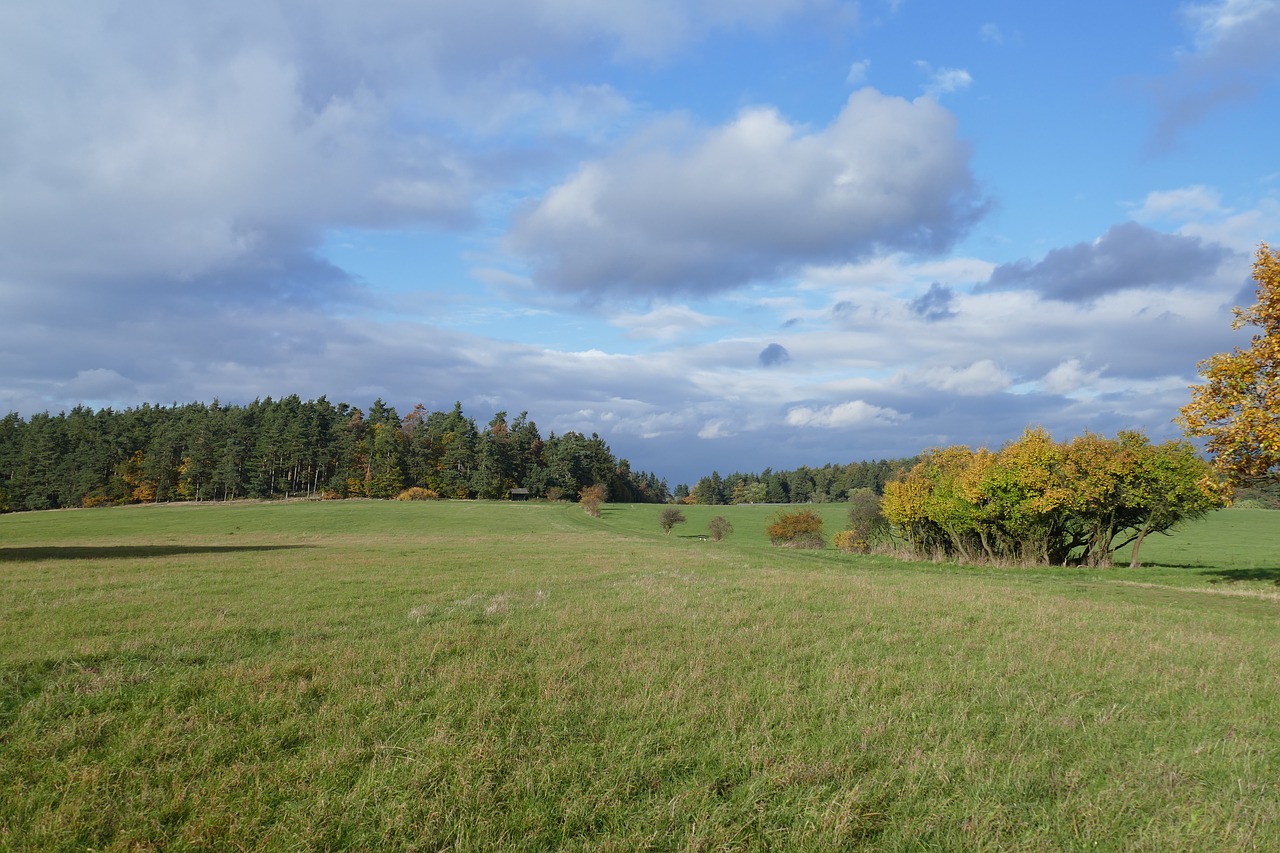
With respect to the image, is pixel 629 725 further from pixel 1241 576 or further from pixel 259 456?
pixel 259 456

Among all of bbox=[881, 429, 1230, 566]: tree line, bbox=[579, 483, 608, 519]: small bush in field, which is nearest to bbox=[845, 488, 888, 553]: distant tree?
bbox=[881, 429, 1230, 566]: tree line

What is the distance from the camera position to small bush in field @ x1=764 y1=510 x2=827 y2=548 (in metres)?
64.9

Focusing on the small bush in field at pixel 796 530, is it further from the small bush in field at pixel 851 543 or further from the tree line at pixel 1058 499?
the tree line at pixel 1058 499

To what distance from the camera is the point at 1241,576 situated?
27219 mm

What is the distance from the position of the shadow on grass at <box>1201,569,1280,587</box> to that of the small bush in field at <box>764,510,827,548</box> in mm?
36357

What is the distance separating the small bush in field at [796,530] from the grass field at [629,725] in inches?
1849

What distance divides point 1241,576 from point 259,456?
463 feet

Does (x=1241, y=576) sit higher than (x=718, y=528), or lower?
higher

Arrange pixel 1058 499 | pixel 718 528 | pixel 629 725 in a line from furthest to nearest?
1. pixel 718 528
2. pixel 1058 499
3. pixel 629 725

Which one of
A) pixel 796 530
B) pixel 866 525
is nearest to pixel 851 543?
pixel 866 525

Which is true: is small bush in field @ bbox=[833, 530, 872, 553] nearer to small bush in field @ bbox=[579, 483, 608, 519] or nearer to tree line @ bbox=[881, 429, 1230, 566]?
tree line @ bbox=[881, 429, 1230, 566]

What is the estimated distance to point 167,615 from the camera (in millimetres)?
15227

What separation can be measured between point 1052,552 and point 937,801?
4021 cm

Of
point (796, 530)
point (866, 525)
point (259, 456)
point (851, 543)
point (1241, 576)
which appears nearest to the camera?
point (1241, 576)
